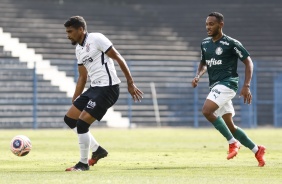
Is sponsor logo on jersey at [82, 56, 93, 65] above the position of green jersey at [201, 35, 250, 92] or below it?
above

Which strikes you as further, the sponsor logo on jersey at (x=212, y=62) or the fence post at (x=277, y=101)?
the fence post at (x=277, y=101)

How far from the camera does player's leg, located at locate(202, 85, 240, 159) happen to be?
13.2m

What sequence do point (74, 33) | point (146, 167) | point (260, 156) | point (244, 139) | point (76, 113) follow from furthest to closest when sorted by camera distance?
1. point (244, 139)
2. point (260, 156)
3. point (146, 167)
4. point (76, 113)
5. point (74, 33)

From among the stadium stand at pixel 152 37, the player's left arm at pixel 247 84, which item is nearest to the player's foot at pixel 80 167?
the player's left arm at pixel 247 84

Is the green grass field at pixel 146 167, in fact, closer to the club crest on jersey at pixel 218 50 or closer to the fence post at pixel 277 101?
the club crest on jersey at pixel 218 50

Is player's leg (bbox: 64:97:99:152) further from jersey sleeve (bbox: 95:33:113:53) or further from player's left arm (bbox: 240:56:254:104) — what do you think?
player's left arm (bbox: 240:56:254:104)

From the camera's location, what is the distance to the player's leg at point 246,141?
1273 cm

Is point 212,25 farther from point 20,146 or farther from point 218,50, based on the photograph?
point 20,146

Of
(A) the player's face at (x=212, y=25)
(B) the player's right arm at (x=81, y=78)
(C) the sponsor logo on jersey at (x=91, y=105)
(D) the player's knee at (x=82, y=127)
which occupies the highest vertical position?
(A) the player's face at (x=212, y=25)

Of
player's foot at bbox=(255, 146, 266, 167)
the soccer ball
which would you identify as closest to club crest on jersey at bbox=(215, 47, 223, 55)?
player's foot at bbox=(255, 146, 266, 167)

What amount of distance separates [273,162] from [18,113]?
1920 cm

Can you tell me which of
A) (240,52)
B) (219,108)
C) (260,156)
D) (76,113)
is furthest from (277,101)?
(76,113)

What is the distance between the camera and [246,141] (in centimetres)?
1305

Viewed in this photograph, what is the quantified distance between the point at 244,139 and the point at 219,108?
65 cm
